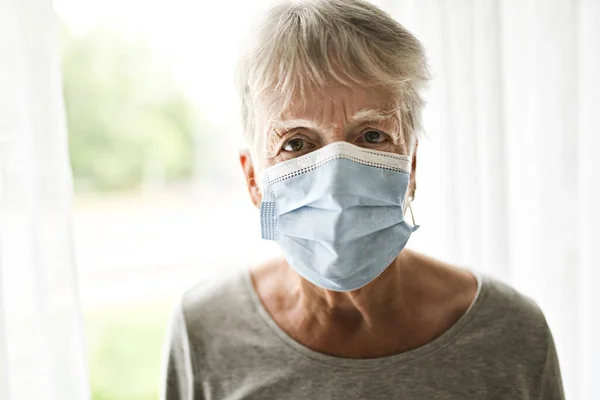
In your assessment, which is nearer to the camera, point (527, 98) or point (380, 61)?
point (380, 61)

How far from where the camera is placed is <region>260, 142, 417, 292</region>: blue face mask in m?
1.00

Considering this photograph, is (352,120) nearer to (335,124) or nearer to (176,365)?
(335,124)

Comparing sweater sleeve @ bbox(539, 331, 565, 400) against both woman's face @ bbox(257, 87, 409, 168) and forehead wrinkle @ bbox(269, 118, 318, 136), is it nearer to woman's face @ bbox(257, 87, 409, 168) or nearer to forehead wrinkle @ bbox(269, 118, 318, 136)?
woman's face @ bbox(257, 87, 409, 168)

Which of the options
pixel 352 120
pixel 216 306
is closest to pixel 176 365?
pixel 216 306

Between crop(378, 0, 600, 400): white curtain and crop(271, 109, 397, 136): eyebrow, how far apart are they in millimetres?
523

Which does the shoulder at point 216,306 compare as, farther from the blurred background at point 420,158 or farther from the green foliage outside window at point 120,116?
the green foliage outside window at point 120,116

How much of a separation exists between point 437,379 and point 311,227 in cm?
39

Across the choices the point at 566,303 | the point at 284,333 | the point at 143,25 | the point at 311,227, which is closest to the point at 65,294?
the point at 284,333

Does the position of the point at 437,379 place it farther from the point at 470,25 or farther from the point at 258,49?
the point at 470,25

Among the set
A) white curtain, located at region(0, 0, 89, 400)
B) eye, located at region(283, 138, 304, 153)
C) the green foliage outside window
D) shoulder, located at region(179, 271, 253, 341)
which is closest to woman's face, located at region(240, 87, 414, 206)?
eye, located at region(283, 138, 304, 153)

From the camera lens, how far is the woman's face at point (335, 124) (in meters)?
1.04

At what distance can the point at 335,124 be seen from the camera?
1041mm

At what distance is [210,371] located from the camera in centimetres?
122

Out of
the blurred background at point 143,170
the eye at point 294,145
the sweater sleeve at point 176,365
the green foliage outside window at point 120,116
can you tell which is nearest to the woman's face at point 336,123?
the eye at point 294,145
